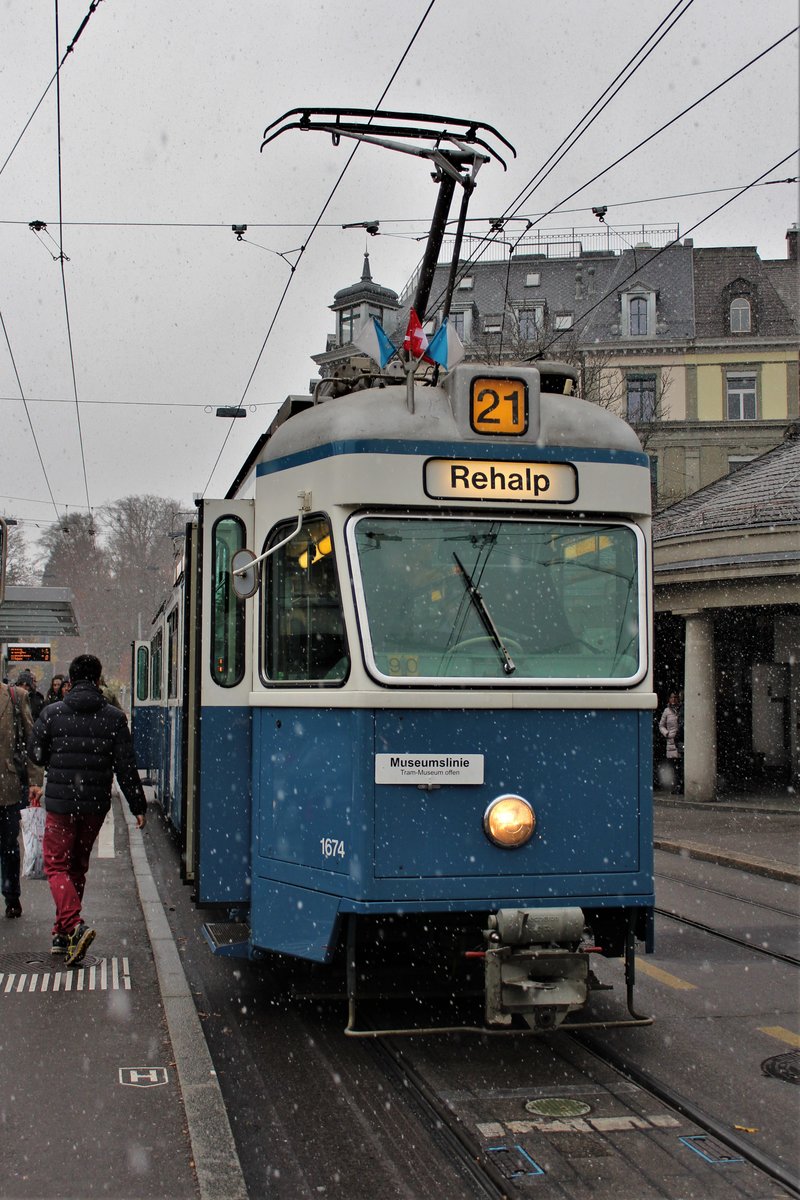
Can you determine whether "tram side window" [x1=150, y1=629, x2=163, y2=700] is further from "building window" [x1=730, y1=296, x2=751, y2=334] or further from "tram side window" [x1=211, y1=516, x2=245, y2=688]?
"building window" [x1=730, y1=296, x2=751, y2=334]

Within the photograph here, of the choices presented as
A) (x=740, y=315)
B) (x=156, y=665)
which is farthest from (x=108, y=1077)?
(x=740, y=315)

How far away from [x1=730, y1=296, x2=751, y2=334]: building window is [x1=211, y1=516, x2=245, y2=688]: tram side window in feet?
170

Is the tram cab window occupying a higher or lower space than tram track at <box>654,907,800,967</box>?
higher

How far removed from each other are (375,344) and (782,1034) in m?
4.15

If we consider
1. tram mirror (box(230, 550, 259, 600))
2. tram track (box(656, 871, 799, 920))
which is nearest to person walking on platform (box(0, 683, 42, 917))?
tram mirror (box(230, 550, 259, 600))

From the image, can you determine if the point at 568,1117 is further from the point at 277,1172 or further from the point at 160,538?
the point at 160,538

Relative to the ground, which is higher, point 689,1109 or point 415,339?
point 415,339

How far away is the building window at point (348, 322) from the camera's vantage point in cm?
5494

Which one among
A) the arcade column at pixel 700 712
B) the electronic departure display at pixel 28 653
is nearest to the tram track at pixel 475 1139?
the arcade column at pixel 700 712

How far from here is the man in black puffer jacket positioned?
802cm

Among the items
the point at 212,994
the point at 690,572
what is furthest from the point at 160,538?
the point at 212,994

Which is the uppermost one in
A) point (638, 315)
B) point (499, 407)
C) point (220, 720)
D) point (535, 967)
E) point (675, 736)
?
point (638, 315)

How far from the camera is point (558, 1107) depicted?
17.7 feet

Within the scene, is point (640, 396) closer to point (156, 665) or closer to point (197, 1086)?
point (156, 665)
